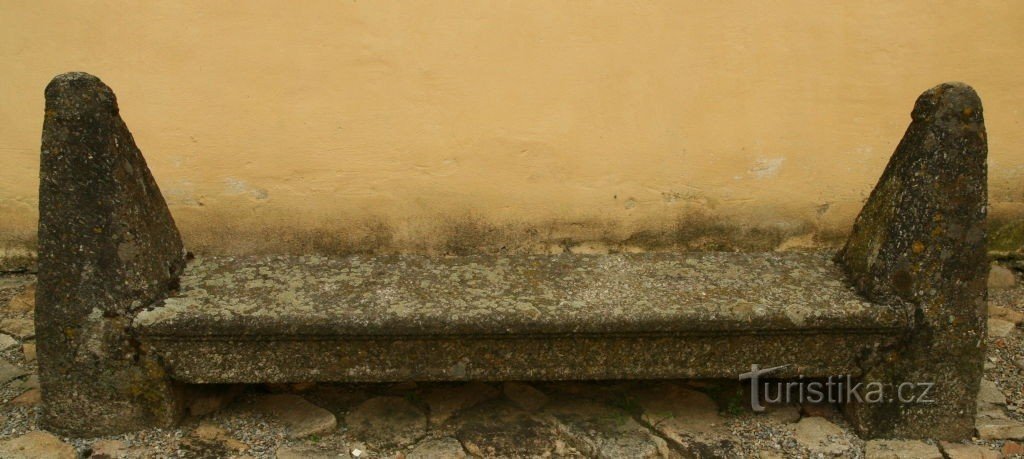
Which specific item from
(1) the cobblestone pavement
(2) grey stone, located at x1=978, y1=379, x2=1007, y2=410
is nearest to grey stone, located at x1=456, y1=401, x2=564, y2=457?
(1) the cobblestone pavement

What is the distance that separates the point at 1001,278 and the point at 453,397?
2620mm

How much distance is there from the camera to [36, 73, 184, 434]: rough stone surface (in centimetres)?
239

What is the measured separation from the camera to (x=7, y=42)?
3170 mm

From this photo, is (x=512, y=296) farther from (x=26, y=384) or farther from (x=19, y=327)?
(x=19, y=327)

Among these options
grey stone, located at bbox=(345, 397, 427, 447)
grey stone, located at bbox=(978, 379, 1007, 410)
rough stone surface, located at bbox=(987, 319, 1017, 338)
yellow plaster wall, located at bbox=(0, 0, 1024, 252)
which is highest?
yellow plaster wall, located at bbox=(0, 0, 1024, 252)

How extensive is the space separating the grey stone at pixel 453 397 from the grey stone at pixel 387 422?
5cm

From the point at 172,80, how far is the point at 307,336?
1361 millimetres

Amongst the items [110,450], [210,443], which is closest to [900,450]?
[210,443]

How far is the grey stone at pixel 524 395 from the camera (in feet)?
9.33

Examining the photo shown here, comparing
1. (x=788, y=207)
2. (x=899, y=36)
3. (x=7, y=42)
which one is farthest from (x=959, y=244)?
(x=7, y=42)

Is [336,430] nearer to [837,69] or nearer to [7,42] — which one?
[7,42]

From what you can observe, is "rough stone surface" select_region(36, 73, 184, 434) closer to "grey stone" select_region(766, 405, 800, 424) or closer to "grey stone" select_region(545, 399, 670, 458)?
"grey stone" select_region(545, 399, 670, 458)

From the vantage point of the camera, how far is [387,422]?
275cm

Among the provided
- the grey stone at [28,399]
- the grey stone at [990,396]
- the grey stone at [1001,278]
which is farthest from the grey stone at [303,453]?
the grey stone at [1001,278]
